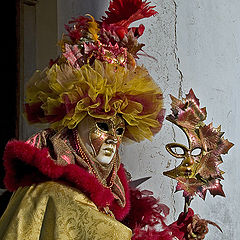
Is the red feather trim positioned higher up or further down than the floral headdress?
higher up

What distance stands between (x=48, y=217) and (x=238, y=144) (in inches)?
54.6

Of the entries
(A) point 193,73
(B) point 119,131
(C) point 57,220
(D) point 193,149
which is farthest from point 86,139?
(A) point 193,73

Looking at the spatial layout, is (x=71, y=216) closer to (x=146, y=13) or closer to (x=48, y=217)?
(x=48, y=217)

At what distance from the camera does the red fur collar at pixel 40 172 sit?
6.93ft

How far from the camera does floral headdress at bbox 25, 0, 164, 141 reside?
2.24m

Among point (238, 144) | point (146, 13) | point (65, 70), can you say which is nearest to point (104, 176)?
point (65, 70)

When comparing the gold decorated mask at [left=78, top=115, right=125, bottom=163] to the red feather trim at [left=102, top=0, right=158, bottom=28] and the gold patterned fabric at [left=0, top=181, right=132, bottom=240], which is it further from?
the red feather trim at [left=102, top=0, right=158, bottom=28]

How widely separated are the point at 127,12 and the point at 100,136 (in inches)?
22.1

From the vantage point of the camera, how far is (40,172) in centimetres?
218

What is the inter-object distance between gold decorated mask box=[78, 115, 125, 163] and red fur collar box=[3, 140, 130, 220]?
0.38ft

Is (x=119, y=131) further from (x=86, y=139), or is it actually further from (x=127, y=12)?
(x=127, y=12)

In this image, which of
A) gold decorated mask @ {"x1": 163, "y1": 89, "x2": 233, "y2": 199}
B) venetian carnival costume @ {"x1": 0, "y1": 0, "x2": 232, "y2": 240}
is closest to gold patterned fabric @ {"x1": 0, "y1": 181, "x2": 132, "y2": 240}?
venetian carnival costume @ {"x1": 0, "y1": 0, "x2": 232, "y2": 240}

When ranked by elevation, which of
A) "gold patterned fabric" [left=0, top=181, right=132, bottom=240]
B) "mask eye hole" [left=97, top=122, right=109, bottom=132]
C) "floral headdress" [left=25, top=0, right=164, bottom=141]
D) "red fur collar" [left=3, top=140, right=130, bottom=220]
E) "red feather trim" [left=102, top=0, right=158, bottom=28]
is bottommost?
"gold patterned fabric" [left=0, top=181, right=132, bottom=240]

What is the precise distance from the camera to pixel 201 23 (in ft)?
9.98
